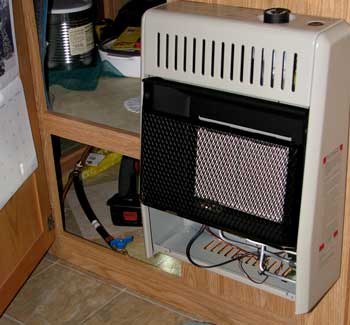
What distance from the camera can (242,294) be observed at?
1528 millimetres

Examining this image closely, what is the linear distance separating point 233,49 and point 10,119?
0.53 m

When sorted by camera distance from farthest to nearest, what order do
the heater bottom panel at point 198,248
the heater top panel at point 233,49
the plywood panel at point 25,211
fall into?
the plywood panel at point 25,211 → the heater bottom panel at point 198,248 → the heater top panel at point 233,49

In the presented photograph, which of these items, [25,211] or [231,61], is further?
[25,211]

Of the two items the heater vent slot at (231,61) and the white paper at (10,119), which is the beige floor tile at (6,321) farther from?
the heater vent slot at (231,61)

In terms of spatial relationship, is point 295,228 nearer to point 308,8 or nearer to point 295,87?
point 295,87

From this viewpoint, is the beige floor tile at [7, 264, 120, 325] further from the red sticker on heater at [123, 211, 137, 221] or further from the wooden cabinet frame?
the red sticker on heater at [123, 211, 137, 221]

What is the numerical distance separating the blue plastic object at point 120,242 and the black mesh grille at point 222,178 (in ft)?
1.69

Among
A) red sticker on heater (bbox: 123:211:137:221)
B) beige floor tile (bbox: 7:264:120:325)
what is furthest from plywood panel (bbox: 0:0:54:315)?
red sticker on heater (bbox: 123:211:137:221)

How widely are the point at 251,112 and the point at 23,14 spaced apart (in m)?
0.62

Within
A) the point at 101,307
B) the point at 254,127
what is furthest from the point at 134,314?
the point at 254,127

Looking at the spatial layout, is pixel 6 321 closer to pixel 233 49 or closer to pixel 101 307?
pixel 101 307

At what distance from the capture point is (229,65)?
1127mm

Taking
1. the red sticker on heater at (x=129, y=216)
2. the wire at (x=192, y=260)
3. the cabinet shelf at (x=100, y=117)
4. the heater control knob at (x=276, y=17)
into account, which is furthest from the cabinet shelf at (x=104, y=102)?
the heater control knob at (x=276, y=17)

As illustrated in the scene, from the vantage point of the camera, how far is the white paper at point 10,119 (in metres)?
1.36
